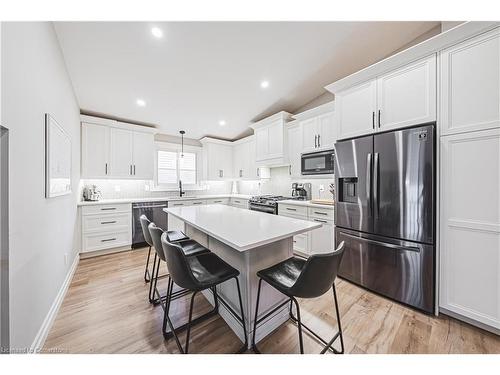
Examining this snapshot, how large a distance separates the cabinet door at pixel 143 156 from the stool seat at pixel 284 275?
3.71 meters

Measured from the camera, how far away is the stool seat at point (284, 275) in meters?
1.22

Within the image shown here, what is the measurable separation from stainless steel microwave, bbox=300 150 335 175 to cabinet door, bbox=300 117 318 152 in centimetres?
13

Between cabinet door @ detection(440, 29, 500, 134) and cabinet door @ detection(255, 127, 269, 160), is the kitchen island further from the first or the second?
cabinet door @ detection(255, 127, 269, 160)

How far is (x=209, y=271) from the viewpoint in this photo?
56.4 inches

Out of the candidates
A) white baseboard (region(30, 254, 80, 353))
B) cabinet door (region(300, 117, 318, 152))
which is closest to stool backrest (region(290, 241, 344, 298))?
white baseboard (region(30, 254, 80, 353))

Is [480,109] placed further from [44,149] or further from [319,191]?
[44,149]

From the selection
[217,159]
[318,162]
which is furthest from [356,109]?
[217,159]

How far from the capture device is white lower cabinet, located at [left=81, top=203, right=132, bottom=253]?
3.16 meters

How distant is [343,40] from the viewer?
2.51 metres

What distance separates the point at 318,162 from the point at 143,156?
11.7 feet

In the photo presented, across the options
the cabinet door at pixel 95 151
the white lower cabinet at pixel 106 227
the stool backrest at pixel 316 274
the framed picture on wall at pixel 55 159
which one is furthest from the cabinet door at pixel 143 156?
the stool backrest at pixel 316 274

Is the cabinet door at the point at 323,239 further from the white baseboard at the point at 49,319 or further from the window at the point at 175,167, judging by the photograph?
the window at the point at 175,167
